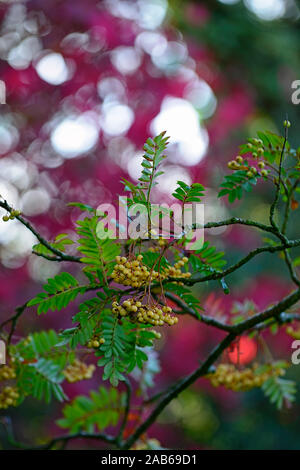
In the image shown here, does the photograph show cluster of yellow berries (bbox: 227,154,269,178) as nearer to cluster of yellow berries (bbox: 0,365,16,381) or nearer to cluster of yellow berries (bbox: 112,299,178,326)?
cluster of yellow berries (bbox: 112,299,178,326)

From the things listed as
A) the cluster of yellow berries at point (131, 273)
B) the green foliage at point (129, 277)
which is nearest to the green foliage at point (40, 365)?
the green foliage at point (129, 277)

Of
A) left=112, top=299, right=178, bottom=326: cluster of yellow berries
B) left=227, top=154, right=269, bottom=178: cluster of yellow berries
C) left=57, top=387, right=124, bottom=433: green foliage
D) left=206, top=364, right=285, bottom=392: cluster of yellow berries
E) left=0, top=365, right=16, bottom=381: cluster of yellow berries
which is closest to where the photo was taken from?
left=112, top=299, right=178, bottom=326: cluster of yellow berries

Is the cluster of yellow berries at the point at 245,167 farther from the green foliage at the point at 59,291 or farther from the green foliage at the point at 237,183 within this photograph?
the green foliage at the point at 59,291

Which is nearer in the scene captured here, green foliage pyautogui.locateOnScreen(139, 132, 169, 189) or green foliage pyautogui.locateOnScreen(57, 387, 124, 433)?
green foliage pyautogui.locateOnScreen(139, 132, 169, 189)

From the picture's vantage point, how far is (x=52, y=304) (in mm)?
573

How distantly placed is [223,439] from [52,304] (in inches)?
125

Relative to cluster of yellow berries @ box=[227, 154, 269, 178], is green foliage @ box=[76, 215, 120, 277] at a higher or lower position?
lower

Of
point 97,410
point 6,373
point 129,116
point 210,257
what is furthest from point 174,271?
point 129,116

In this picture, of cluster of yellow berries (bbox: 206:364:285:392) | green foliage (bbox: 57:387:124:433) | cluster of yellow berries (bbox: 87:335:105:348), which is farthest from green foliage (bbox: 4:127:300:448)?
green foliage (bbox: 57:387:124:433)

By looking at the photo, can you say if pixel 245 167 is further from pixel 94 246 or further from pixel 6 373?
pixel 6 373

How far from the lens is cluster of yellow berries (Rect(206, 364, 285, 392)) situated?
0.83 meters

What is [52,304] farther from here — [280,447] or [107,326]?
[280,447]

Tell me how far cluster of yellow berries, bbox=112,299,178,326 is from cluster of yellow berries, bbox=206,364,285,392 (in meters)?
0.37

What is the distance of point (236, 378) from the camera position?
0.83m
